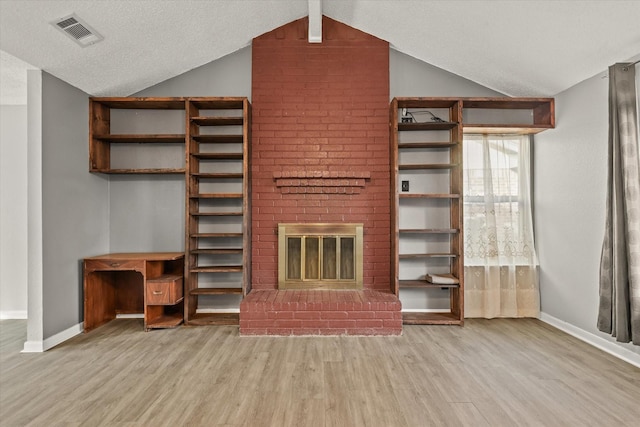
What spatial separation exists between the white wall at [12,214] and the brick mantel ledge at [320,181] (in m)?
2.98

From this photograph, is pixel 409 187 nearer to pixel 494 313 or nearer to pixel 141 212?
pixel 494 313

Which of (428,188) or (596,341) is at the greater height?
(428,188)

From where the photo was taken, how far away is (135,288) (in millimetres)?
4117

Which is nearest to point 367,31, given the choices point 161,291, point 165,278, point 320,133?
point 320,133

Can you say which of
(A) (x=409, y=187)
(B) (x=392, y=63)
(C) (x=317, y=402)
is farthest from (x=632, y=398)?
(B) (x=392, y=63)

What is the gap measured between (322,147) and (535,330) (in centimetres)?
298

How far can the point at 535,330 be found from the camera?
3621mm

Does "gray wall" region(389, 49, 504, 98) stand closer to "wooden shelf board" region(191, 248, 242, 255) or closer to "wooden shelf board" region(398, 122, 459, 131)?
"wooden shelf board" region(398, 122, 459, 131)

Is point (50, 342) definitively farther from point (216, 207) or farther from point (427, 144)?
point (427, 144)

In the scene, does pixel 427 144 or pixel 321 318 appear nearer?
pixel 321 318

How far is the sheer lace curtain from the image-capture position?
4031 mm

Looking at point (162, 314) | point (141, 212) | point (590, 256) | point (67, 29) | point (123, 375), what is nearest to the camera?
point (123, 375)

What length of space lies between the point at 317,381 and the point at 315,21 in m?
3.45

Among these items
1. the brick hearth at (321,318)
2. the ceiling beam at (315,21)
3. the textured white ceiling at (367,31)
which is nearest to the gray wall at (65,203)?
the textured white ceiling at (367,31)
